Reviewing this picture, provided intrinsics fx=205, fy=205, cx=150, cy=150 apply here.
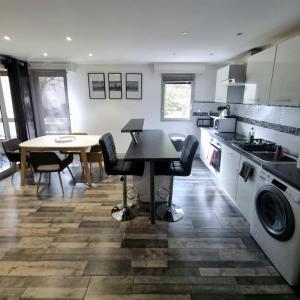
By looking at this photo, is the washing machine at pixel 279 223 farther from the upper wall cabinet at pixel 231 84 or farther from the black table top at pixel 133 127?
the upper wall cabinet at pixel 231 84

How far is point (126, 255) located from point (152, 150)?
1.18 metres

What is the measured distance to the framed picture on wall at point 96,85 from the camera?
16.7ft

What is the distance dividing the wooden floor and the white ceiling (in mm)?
2329

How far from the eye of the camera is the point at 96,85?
5148 millimetres

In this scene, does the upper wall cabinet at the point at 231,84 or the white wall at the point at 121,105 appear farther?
the white wall at the point at 121,105

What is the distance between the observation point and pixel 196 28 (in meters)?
2.40

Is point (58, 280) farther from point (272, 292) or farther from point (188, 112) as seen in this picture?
point (188, 112)

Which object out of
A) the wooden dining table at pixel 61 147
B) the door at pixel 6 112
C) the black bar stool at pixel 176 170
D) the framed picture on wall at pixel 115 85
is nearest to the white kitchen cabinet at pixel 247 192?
the black bar stool at pixel 176 170

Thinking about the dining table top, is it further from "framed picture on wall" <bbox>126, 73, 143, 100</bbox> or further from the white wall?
"framed picture on wall" <bbox>126, 73, 143, 100</bbox>

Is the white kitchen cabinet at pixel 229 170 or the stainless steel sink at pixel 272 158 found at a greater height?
the stainless steel sink at pixel 272 158

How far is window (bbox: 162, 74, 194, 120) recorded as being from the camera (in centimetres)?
506

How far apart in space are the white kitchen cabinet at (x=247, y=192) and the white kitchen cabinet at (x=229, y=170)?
0.41ft

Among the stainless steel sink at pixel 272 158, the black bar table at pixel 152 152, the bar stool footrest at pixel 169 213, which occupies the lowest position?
the bar stool footrest at pixel 169 213

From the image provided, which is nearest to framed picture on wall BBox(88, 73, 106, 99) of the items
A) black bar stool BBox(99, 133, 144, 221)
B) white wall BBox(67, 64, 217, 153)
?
white wall BBox(67, 64, 217, 153)
